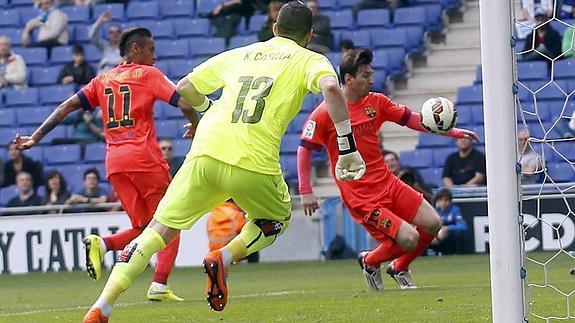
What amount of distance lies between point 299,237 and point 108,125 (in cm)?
608

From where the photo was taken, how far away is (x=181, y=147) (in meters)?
18.6

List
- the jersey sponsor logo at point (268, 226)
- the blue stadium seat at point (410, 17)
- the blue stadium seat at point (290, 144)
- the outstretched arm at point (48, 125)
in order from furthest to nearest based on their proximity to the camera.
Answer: the blue stadium seat at point (410, 17)
the blue stadium seat at point (290, 144)
the outstretched arm at point (48, 125)
the jersey sponsor logo at point (268, 226)

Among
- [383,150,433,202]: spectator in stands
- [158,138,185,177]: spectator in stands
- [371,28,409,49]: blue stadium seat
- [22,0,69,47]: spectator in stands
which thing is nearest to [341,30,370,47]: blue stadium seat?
[371,28,409,49]: blue stadium seat

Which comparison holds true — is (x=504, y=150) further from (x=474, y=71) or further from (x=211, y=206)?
(x=474, y=71)

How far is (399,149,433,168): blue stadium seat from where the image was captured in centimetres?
1798

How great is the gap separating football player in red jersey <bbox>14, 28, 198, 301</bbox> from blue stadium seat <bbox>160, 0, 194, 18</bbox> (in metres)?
10.9

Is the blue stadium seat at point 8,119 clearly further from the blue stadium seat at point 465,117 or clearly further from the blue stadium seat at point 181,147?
the blue stadium seat at point 465,117

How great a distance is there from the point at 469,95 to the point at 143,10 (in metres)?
5.94

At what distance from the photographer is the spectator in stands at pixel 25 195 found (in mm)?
17000

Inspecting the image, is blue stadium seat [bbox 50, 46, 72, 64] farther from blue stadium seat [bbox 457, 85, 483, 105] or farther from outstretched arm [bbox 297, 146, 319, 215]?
outstretched arm [bbox 297, 146, 319, 215]

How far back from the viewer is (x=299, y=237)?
16438 mm

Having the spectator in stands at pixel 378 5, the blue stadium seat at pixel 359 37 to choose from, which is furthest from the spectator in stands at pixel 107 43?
the spectator in stands at pixel 378 5

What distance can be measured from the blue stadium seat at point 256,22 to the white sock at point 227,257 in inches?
519

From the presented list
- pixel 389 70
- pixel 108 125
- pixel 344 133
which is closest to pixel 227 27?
pixel 389 70
